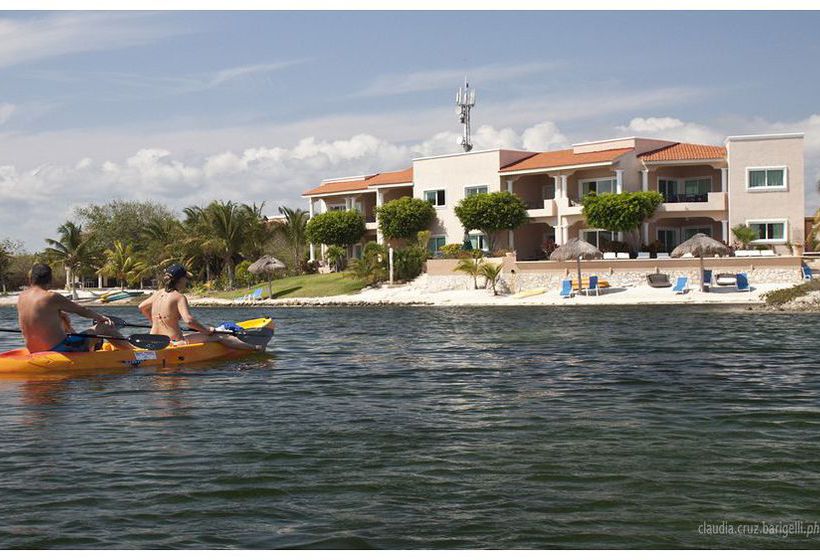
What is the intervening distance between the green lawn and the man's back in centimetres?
3848

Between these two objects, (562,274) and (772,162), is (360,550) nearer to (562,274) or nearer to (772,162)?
(562,274)

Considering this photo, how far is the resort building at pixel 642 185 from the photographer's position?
5184 centimetres

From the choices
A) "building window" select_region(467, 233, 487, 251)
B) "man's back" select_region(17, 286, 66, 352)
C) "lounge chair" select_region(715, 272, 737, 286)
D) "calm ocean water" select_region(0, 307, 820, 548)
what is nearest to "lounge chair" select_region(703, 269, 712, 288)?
"lounge chair" select_region(715, 272, 737, 286)

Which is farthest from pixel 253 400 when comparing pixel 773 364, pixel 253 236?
pixel 253 236

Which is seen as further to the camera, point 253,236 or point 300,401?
point 253,236

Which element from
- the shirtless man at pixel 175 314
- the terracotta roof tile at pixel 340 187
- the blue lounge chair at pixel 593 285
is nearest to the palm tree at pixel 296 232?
the terracotta roof tile at pixel 340 187

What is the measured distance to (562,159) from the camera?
188ft

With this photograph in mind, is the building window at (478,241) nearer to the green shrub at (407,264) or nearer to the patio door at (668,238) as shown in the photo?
the green shrub at (407,264)

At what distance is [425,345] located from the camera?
81.9 feet

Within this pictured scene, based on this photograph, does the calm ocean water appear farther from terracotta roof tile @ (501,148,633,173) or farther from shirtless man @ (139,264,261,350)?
terracotta roof tile @ (501,148,633,173)

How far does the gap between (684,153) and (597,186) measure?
5.20 m

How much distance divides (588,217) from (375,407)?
Result: 40.7 metres

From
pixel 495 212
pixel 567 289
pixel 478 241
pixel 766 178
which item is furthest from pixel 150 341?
pixel 478 241

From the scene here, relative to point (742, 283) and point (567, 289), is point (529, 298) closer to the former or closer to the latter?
point (567, 289)
